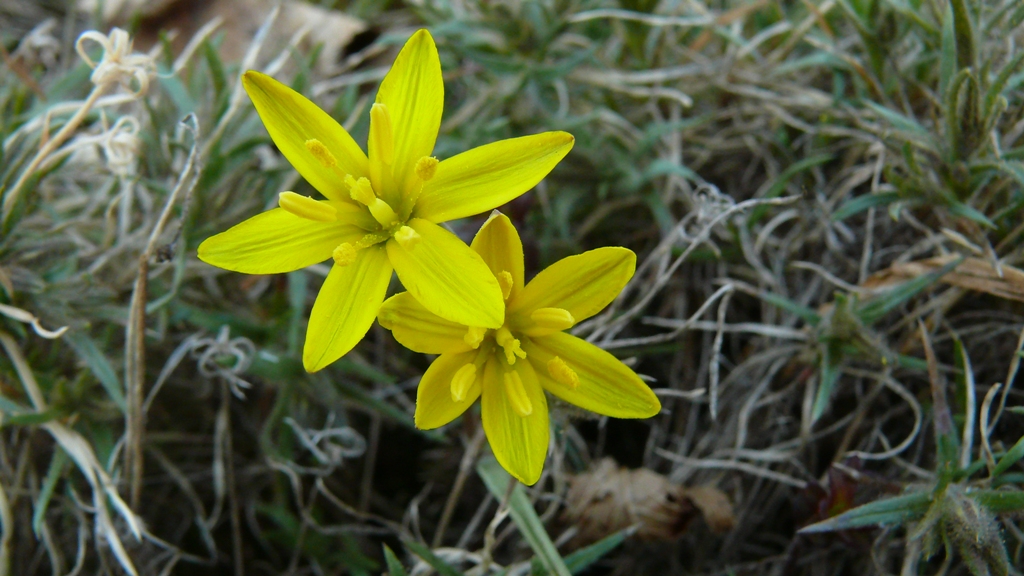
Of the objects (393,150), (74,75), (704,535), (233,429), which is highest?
(74,75)

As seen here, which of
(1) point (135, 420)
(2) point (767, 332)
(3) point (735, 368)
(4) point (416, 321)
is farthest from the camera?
(3) point (735, 368)

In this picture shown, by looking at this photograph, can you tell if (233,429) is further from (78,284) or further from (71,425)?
(78,284)

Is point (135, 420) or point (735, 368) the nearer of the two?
point (135, 420)

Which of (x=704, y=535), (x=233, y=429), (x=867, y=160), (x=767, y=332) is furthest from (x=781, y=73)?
(x=233, y=429)

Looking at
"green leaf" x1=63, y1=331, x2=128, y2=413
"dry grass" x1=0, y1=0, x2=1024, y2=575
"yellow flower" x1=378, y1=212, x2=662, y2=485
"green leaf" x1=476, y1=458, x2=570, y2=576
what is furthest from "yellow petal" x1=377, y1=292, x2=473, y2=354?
"green leaf" x1=63, y1=331, x2=128, y2=413

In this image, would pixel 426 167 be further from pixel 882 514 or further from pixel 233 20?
pixel 233 20

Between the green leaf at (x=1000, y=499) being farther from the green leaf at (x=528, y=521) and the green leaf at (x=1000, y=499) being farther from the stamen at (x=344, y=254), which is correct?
the stamen at (x=344, y=254)

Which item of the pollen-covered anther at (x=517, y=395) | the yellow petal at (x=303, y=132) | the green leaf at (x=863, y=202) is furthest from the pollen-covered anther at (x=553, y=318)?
the green leaf at (x=863, y=202)
